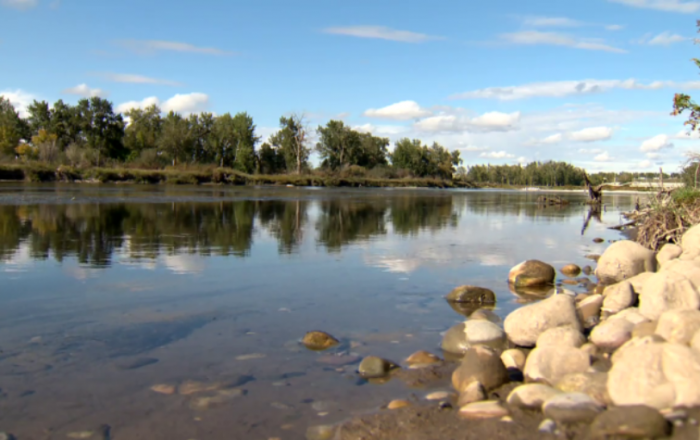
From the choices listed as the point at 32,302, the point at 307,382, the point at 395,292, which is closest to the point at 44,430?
the point at 307,382

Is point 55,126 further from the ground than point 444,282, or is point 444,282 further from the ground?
point 55,126

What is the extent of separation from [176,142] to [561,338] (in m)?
99.5

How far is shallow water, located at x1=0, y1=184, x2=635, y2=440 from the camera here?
5855 millimetres

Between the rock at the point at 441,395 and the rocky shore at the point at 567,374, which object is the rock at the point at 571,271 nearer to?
the rocky shore at the point at 567,374

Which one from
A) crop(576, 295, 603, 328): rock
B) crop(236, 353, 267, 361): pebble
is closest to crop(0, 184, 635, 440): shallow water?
crop(236, 353, 267, 361): pebble

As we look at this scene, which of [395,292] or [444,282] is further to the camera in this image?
[444,282]

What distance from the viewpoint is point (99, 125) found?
323 feet

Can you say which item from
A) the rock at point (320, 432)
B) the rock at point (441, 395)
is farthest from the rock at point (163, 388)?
the rock at point (441, 395)

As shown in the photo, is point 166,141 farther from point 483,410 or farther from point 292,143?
point 483,410

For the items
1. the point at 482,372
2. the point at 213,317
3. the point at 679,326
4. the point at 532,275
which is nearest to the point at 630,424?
the point at 482,372

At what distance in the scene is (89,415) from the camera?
5703 mm

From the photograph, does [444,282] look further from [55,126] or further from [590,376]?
[55,126]

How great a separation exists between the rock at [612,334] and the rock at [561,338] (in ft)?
0.58

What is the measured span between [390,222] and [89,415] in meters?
22.9
